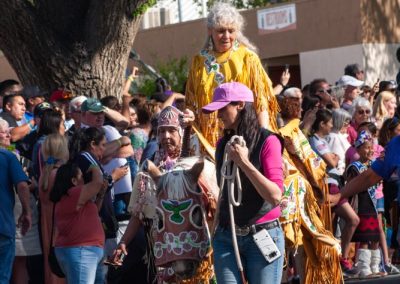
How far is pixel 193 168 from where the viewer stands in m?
7.01

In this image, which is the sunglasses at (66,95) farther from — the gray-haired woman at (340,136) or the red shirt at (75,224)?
the red shirt at (75,224)

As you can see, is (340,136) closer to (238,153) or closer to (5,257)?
(5,257)

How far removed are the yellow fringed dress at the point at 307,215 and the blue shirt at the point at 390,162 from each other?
2.96ft

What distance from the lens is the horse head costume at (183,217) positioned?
273 inches

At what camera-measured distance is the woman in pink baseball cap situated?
615cm

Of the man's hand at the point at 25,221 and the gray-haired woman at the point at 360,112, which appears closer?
the man's hand at the point at 25,221

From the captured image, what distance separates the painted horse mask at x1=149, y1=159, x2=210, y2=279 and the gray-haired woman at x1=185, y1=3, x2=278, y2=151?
1.21 metres

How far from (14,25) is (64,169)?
4.71 metres

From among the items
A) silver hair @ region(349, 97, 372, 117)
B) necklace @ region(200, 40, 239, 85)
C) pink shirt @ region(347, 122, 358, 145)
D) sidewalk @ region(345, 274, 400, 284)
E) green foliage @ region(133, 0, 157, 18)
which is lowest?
sidewalk @ region(345, 274, 400, 284)

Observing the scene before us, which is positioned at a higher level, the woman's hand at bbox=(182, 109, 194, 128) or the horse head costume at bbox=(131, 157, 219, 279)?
the woman's hand at bbox=(182, 109, 194, 128)

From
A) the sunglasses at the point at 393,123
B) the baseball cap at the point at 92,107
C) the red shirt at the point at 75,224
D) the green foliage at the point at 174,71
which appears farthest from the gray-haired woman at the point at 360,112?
the green foliage at the point at 174,71

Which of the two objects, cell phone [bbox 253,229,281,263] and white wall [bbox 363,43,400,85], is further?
white wall [bbox 363,43,400,85]

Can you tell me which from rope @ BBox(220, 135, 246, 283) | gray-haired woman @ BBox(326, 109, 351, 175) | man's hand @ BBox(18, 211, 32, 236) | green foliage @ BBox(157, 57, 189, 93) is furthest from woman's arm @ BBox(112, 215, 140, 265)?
green foliage @ BBox(157, 57, 189, 93)

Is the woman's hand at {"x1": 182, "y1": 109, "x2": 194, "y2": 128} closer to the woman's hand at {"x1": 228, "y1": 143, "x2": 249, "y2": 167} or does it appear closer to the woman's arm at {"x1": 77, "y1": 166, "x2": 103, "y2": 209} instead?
the woman's arm at {"x1": 77, "y1": 166, "x2": 103, "y2": 209}
